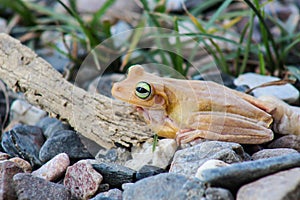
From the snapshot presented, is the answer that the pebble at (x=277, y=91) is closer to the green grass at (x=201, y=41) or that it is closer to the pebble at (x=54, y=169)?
the green grass at (x=201, y=41)

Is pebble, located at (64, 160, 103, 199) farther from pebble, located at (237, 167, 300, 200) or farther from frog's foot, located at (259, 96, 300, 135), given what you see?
frog's foot, located at (259, 96, 300, 135)

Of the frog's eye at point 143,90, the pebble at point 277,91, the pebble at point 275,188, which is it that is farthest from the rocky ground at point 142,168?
the pebble at point 277,91

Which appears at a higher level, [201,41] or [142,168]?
[201,41]

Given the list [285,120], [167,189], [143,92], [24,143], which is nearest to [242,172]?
[167,189]

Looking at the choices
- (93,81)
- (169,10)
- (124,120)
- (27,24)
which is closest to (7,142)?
(124,120)

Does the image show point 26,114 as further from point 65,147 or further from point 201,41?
point 201,41

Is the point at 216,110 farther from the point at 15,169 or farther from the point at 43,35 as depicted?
the point at 43,35

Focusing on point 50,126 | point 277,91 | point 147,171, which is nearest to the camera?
point 147,171
